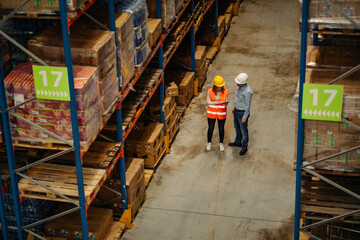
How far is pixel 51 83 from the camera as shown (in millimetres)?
8094

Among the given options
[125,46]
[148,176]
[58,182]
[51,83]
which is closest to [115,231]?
[148,176]

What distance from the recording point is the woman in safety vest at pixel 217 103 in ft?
43.1

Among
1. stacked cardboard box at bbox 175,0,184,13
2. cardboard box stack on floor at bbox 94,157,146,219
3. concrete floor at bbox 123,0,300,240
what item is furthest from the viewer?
stacked cardboard box at bbox 175,0,184,13

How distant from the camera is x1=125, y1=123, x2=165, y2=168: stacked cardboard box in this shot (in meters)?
12.6

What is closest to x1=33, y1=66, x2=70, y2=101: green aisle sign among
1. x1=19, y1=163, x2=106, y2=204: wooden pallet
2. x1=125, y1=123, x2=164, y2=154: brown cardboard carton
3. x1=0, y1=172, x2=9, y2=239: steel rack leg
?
x1=19, y1=163, x2=106, y2=204: wooden pallet

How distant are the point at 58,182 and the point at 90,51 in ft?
6.61

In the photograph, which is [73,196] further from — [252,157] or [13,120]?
[252,157]

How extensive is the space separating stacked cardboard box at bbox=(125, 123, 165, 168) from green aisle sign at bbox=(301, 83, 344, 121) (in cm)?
535

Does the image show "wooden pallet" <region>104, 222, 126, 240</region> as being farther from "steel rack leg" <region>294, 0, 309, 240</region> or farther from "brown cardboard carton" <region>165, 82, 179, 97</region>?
"brown cardboard carton" <region>165, 82, 179, 97</region>

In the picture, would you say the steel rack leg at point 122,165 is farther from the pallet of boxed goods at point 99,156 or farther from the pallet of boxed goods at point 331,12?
the pallet of boxed goods at point 331,12

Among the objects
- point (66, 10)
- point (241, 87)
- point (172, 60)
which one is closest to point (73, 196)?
point (66, 10)

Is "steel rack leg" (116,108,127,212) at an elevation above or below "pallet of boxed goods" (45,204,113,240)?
above

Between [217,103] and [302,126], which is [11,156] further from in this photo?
[217,103]

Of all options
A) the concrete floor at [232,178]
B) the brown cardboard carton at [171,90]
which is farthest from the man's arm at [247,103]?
the brown cardboard carton at [171,90]
